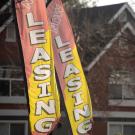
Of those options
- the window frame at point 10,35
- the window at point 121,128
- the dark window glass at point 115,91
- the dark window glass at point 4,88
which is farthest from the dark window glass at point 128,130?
the window frame at point 10,35

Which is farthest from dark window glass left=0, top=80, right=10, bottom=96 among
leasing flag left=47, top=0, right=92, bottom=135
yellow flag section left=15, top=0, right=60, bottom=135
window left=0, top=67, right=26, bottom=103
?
yellow flag section left=15, top=0, right=60, bottom=135

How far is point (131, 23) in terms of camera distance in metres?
32.7

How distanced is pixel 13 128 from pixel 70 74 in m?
14.7

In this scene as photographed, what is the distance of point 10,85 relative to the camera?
28797 mm

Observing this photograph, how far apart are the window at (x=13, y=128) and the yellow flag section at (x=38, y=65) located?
15.9 m

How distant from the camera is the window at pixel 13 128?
28625mm

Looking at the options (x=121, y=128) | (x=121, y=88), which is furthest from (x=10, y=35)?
(x=121, y=128)

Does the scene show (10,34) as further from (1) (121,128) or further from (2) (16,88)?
(1) (121,128)

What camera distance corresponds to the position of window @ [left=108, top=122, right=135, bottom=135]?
1208 inches

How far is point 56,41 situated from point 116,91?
55.8 ft

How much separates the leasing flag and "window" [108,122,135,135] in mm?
16034

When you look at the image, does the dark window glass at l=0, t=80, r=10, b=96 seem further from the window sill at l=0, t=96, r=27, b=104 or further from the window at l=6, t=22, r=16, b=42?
the window at l=6, t=22, r=16, b=42

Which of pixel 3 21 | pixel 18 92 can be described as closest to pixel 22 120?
pixel 18 92

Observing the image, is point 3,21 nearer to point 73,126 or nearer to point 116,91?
point 116,91
